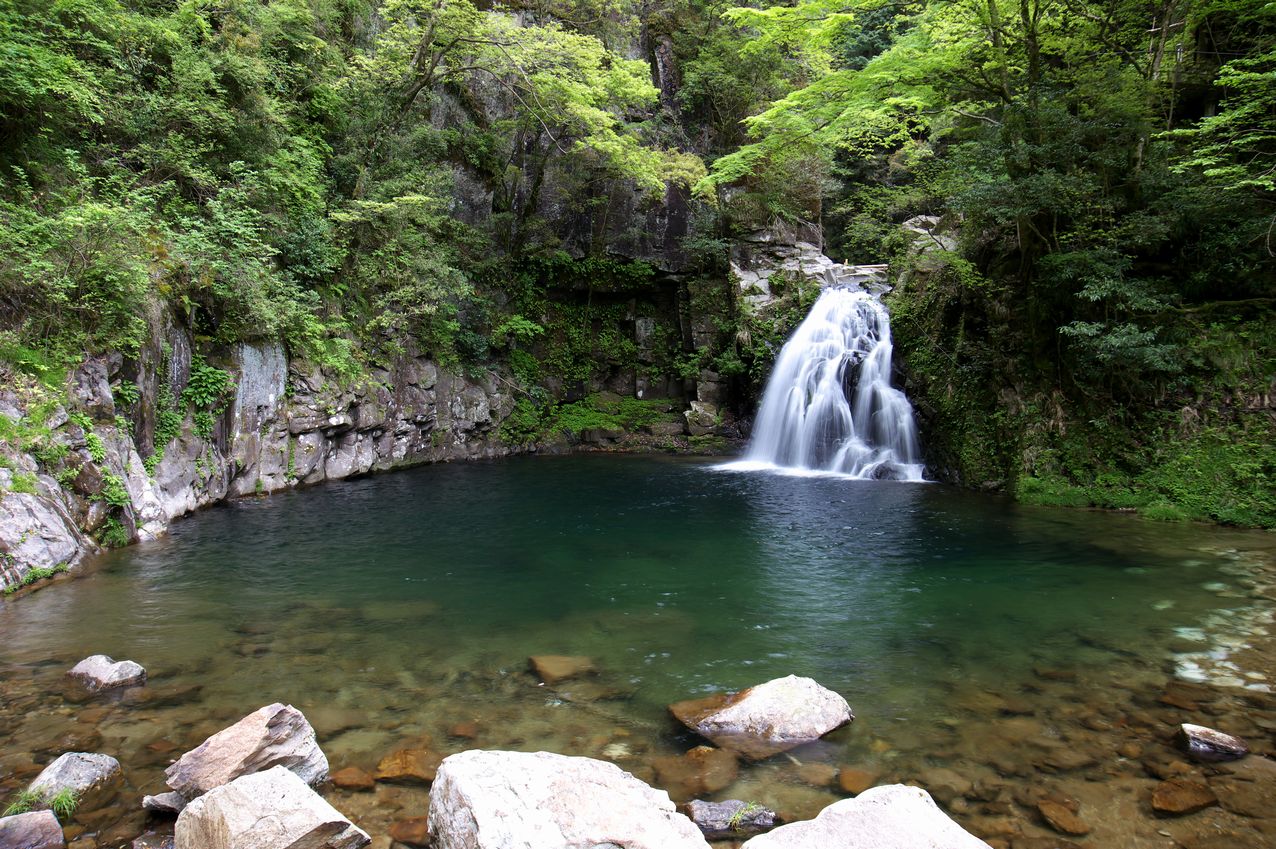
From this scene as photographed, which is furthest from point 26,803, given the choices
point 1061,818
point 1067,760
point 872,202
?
point 872,202

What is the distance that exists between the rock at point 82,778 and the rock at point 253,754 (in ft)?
1.22

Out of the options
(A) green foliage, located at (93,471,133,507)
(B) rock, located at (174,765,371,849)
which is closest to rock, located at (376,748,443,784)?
(B) rock, located at (174,765,371,849)

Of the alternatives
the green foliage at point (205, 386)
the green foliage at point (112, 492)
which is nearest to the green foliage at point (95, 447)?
the green foliage at point (112, 492)

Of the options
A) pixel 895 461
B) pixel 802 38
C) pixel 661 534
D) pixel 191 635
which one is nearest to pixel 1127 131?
pixel 802 38

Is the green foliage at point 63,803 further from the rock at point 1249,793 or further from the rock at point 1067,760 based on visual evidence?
the rock at point 1249,793

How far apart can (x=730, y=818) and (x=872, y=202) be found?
19.2 meters

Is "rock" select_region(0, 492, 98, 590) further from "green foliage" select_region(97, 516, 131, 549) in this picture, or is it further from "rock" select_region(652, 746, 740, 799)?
"rock" select_region(652, 746, 740, 799)

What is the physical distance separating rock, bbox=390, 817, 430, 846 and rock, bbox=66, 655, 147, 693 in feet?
9.98

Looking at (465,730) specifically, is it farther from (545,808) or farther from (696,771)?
(545,808)

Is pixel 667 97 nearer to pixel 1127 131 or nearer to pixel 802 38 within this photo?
pixel 802 38

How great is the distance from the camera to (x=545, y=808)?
301cm

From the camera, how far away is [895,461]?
15.8 m

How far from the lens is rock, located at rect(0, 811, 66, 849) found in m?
3.14

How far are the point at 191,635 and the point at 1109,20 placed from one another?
16.7 m
